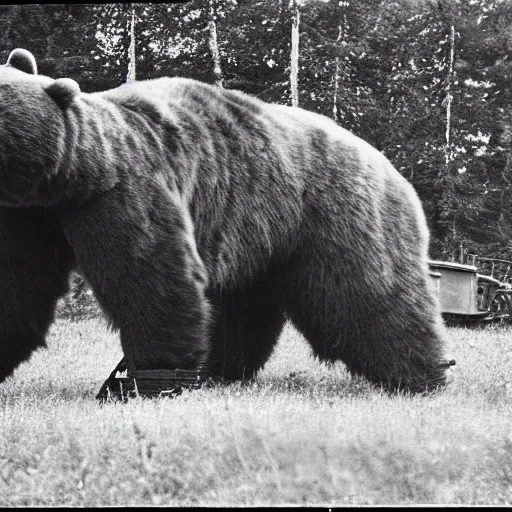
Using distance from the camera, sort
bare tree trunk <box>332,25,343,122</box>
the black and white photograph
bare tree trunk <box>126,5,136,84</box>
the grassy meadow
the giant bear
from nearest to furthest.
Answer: the grassy meadow, the black and white photograph, the giant bear, bare tree trunk <box>126,5,136,84</box>, bare tree trunk <box>332,25,343,122</box>

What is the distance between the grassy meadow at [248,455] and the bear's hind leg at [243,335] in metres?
1.45

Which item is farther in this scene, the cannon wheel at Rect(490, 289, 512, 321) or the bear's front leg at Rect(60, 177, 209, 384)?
the cannon wheel at Rect(490, 289, 512, 321)

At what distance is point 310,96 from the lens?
622 cm

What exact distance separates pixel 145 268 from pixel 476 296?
5.57 m

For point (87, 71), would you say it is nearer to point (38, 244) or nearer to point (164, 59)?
point (164, 59)

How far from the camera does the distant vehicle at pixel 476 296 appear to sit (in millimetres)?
8545

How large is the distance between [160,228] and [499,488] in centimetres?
223

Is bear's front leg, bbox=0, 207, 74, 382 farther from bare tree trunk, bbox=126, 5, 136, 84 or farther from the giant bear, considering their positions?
bare tree trunk, bbox=126, 5, 136, 84

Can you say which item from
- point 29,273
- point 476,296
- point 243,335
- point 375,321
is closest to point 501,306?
point 476,296

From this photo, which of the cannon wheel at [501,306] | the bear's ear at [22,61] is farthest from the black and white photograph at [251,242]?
the cannon wheel at [501,306]

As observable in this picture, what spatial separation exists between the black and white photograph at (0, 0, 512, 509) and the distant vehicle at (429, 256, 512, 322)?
5.68ft

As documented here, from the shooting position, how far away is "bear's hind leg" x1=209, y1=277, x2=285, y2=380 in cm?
611

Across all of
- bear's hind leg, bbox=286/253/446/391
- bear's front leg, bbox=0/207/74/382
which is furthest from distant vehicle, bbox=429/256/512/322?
bear's front leg, bbox=0/207/74/382

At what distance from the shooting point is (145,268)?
479cm
